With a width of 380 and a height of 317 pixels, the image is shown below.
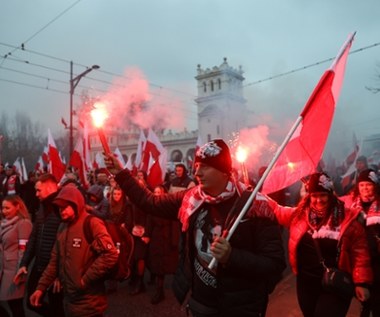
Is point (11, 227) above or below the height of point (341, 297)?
above

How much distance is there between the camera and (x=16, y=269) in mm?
4531

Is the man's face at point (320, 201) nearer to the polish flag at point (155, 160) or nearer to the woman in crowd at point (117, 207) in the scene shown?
the woman in crowd at point (117, 207)

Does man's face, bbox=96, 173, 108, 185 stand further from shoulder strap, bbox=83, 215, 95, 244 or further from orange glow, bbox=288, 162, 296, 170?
orange glow, bbox=288, 162, 296, 170

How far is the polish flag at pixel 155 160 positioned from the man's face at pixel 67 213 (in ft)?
21.1

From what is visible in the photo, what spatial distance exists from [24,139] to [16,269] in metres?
61.7

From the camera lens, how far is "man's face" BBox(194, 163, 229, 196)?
8.58 ft

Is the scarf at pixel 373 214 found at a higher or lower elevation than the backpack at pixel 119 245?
higher

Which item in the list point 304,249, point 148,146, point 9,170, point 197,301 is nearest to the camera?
point 197,301

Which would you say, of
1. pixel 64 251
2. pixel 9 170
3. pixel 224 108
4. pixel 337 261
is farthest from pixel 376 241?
pixel 224 108

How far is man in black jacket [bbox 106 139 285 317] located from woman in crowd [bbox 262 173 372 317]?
3.89ft

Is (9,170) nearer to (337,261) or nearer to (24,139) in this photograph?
(337,261)

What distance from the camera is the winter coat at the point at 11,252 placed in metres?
4.41

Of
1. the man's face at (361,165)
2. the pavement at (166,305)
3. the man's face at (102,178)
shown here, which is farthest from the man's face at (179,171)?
the man's face at (361,165)

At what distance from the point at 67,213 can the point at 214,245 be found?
1871mm
